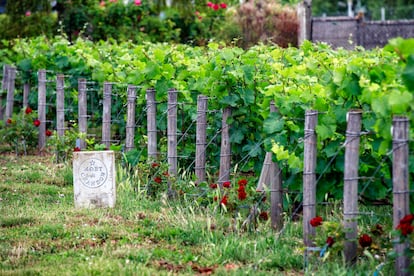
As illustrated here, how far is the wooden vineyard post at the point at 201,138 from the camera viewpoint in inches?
352

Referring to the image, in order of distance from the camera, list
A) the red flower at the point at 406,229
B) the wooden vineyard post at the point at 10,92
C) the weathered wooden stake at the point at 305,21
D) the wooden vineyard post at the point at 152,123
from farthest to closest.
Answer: the weathered wooden stake at the point at 305,21
the wooden vineyard post at the point at 10,92
the wooden vineyard post at the point at 152,123
the red flower at the point at 406,229

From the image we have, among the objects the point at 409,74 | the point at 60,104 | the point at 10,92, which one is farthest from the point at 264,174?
the point at 10,92

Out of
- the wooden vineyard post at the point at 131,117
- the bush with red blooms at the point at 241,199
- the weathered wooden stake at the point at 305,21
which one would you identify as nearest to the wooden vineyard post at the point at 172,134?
the wooden vineyard post at the point at 131,117

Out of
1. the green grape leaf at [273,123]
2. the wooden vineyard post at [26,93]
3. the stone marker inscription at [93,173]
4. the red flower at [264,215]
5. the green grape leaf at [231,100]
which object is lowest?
the red flower at [264,215]

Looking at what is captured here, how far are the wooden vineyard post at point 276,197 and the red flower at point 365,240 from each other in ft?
4.18

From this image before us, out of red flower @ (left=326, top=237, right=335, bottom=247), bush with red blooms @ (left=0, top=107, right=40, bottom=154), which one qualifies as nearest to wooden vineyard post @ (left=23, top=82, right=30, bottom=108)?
bush with red blooms @ (left=0, top=107, right=40, bottom=154)

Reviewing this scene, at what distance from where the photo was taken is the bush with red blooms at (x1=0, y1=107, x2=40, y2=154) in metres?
12.7

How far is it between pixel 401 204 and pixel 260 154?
2.75 meters

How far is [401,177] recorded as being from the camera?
6.01 metres

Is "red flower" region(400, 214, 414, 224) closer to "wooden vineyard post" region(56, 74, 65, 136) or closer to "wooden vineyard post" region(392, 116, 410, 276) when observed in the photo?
"wooden vineyard post" region(392, 116, 410, 276)

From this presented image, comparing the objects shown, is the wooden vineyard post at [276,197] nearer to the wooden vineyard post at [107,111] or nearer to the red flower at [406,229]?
the red flower at [406,229]

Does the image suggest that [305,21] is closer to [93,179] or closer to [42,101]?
[42,101]

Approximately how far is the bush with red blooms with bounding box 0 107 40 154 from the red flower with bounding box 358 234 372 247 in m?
7.21

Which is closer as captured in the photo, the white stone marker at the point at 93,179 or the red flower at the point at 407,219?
the red flower at the point at 407,219
